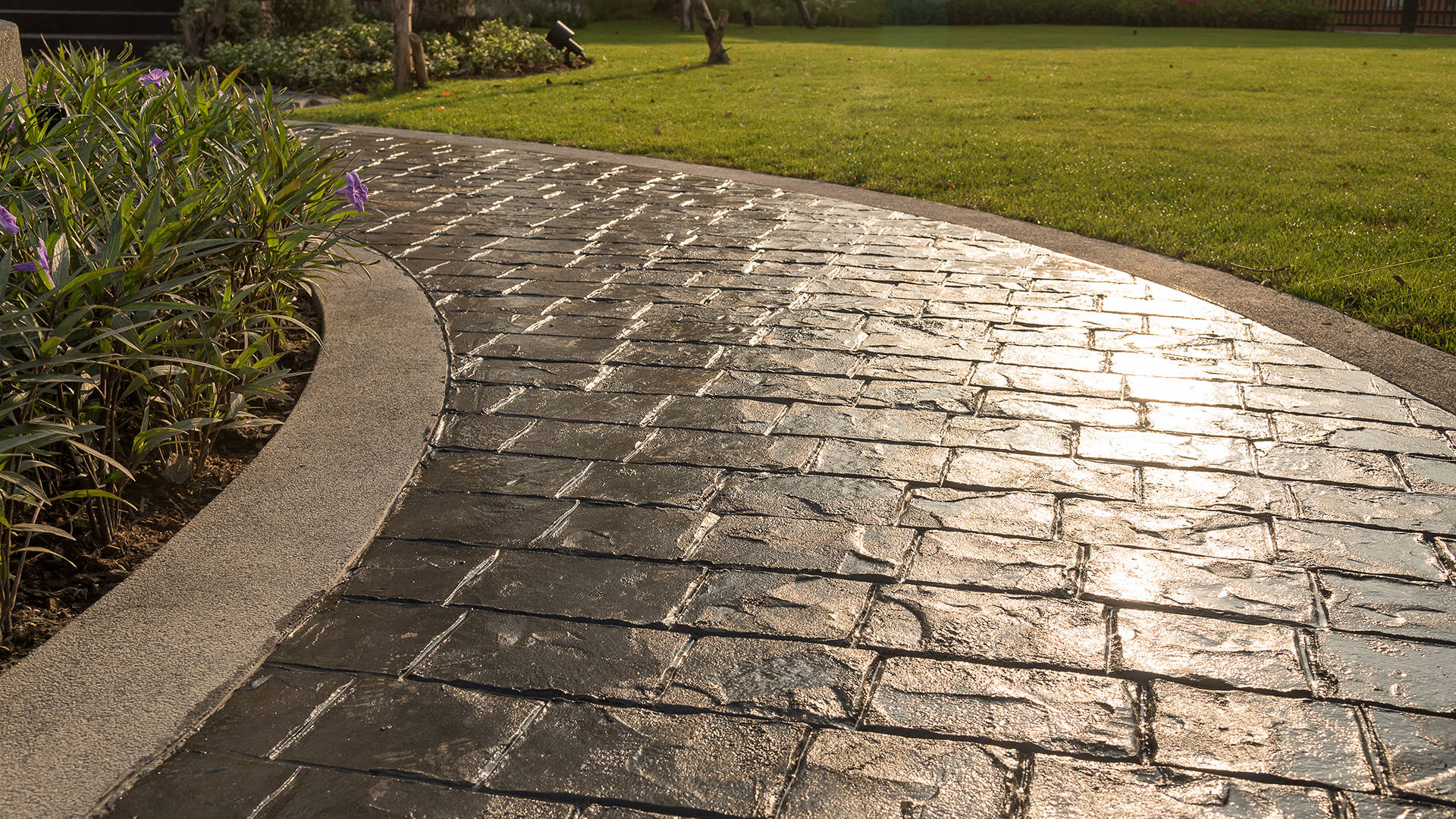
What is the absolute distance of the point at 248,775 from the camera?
223cm

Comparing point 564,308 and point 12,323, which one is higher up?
point 12,323

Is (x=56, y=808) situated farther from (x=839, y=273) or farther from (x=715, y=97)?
(x=715, y=97)

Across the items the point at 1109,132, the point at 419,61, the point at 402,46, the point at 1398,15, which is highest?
the point at 1398,15

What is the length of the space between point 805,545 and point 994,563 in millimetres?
533

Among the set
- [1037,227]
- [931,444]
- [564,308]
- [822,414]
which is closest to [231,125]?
[564,308]

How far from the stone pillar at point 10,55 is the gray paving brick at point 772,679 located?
5368 mm

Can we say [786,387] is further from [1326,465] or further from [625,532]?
[1326,465]

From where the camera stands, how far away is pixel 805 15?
2488 cm

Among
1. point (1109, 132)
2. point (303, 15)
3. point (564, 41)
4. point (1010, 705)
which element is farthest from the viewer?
point (564, 41)

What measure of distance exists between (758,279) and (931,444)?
2.19 m

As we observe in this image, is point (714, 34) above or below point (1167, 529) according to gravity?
above

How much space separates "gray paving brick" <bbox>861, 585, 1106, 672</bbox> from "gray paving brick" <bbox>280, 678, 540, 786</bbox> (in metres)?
0.92

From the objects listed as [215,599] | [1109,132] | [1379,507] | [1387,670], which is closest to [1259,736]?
[1387,670]

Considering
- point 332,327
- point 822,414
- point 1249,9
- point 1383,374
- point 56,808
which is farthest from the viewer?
point 1249,9
